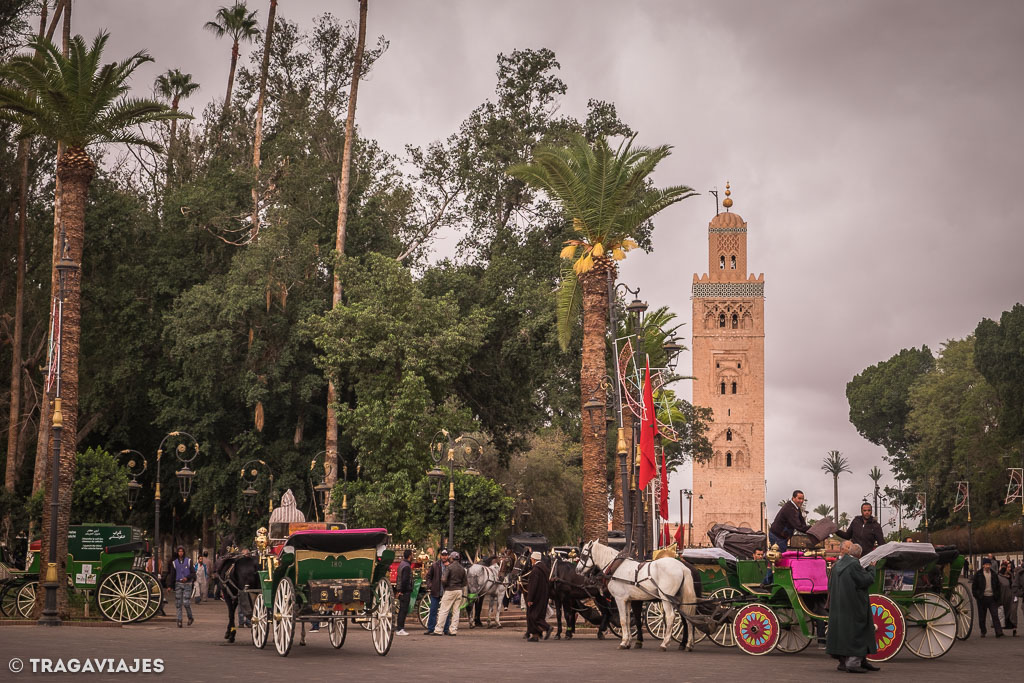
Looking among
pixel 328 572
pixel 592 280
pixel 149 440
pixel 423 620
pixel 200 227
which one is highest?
pixel 200 227

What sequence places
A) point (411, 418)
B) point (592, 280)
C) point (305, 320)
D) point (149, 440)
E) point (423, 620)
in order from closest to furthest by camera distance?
point (423, 620)
point (592, 280)
point (411, 418)
point (305, 320)
point (149, 440)

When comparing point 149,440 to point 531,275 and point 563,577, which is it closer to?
point 531,275

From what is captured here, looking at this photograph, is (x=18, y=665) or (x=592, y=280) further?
(x=592, y=280)

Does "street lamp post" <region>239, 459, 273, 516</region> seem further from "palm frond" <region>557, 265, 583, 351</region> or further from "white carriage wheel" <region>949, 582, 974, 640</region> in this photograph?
"white carriage wheel" <region>949, 582, 974, 640</region>

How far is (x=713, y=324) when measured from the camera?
105 m

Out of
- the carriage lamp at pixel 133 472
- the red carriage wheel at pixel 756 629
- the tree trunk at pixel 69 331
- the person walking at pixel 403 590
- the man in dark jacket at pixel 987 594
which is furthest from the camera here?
the carriage lamp at pixel 133 472

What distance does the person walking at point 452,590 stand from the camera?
22594 mm

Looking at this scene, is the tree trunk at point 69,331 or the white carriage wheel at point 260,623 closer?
the white carriage wheel at point 260,623

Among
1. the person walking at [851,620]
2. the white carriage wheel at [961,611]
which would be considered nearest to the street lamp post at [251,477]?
the white carriage wheel at [961,611]

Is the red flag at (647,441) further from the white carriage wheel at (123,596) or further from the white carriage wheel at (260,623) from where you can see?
the white carriage wheel at (260,623)

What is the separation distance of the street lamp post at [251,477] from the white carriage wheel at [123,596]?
1544 centimetres

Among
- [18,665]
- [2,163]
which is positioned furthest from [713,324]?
[18,665]

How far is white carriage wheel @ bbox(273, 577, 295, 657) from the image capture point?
15.5 m

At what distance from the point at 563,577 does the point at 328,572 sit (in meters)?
5.88
